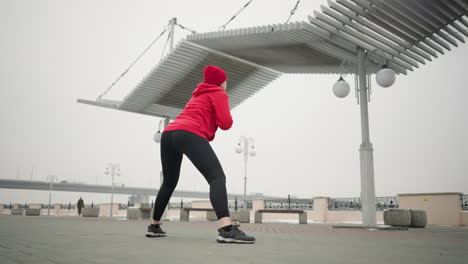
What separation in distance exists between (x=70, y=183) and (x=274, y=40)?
240 feet

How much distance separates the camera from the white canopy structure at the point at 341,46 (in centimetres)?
872

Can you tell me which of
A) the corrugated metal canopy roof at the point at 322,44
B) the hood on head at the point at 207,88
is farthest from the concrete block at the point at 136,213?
the hood on head at the point at 207,88

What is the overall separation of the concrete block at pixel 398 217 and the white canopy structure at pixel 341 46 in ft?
1.95

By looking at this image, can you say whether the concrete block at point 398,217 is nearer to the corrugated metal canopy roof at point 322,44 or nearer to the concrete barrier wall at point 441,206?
the corrugated metal canopy roof at point 322,44

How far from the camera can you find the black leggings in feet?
11.0

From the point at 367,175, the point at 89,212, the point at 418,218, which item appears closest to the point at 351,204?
the point at 418,218

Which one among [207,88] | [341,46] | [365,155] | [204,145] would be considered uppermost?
[341,46]

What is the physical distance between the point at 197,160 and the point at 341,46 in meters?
7.77

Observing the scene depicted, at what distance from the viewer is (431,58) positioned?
10680 mm

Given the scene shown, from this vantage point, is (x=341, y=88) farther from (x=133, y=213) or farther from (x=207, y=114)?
(x=133, y=213)

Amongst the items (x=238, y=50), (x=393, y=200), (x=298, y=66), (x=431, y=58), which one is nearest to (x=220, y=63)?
(x=238, y=50)

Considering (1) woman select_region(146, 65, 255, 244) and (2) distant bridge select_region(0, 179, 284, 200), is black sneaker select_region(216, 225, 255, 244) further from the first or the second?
(2) distant bridge select_region(0, 179, 284, 200)

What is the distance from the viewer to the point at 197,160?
11.5ft

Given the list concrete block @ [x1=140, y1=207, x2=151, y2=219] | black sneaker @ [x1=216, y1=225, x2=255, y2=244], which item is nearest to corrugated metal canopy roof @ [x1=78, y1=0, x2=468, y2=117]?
concrete block @ [x1=140, y1=207, x2=151, y2=219]
